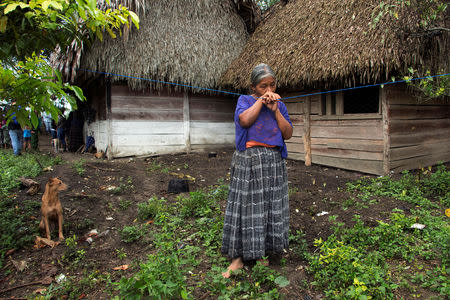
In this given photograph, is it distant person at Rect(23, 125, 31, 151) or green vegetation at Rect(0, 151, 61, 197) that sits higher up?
distant person at Rect(23, 125, 31, 151)

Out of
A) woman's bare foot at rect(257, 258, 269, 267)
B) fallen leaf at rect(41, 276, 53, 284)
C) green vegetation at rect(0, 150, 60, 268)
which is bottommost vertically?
fallen leaf at rect(41, 276, 53, 284)

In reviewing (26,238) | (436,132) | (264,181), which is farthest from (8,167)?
(436,132)

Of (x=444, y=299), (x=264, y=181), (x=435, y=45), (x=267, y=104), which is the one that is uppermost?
(x=435, y=45)

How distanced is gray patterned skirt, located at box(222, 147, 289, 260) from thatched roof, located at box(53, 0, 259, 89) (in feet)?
19.3

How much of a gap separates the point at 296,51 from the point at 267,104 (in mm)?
4868

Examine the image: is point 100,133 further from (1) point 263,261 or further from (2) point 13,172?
(1) point 263,261

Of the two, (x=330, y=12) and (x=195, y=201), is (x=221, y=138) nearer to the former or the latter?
Result: (x=330, y=12)

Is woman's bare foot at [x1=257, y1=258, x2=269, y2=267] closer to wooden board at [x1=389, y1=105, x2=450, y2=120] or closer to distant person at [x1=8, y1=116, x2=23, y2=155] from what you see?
wooden board at [x1=389, y1=105, x2=450, y2=120]

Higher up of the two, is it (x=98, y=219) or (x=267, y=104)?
(x=267, y=104)

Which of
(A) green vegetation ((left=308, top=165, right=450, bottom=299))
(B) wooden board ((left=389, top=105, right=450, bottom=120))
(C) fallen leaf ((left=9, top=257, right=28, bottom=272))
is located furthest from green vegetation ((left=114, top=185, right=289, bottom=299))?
(B) wooden board ((left=389, top=105, right=450, bottom=120))

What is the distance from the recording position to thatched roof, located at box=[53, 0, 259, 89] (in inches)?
280

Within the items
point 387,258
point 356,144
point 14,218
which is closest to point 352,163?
point 356,144

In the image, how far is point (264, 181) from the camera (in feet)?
7.66

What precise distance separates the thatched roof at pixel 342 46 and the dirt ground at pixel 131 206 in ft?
6.58
